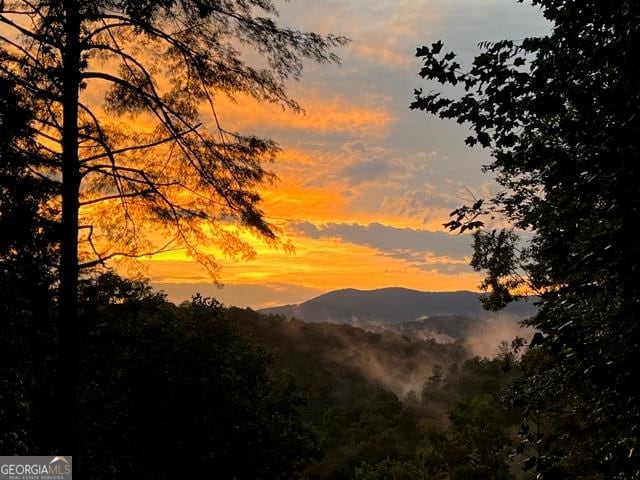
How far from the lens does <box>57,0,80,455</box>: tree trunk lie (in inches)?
291

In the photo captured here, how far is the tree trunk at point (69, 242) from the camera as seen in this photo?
7395 millimetres

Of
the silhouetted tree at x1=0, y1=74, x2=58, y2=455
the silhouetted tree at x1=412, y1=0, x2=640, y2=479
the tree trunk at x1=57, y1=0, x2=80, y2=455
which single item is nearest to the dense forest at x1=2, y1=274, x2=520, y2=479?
the silhouetted tree at x1=0, y1=74, x2=58, y2=455

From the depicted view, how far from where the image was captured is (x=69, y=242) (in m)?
7.61

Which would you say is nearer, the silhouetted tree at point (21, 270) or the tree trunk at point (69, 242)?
the silhouetted tree at point (21, 270)

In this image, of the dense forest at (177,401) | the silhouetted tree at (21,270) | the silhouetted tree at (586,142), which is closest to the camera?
the silhouetted tree at (586,142)

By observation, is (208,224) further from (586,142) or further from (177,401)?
(177,401)

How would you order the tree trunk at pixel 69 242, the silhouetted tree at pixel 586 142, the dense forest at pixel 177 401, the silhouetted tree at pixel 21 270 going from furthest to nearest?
the dense forest at pixel 177 401 < the tree trunk at pixel 69 242 < the silhouetted tree at pixel 21 270 < the silhouetted tree at pixel 586 142

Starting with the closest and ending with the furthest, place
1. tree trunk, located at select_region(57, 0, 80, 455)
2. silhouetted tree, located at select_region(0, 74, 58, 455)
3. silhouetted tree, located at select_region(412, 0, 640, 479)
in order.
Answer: silhouetted tree, located at select_region(412, 0, 640, 479) → silhouetted tree, located at select_region(0, 74, 58, 455) → tree trunk, located at select_region(57, 0, 80, 455)

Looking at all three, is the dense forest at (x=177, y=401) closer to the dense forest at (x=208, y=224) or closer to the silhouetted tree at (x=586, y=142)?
the dense forest at (x=208, y=224)

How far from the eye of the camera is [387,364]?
180 metres

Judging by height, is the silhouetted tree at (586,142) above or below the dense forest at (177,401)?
above

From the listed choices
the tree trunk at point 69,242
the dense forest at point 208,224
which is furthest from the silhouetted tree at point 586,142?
the tree trunk at point 69,242

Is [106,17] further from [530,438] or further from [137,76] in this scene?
[530,438]

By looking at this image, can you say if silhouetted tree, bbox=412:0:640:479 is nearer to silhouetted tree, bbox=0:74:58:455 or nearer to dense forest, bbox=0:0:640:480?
dense forest, bbox=0:0:640:480
